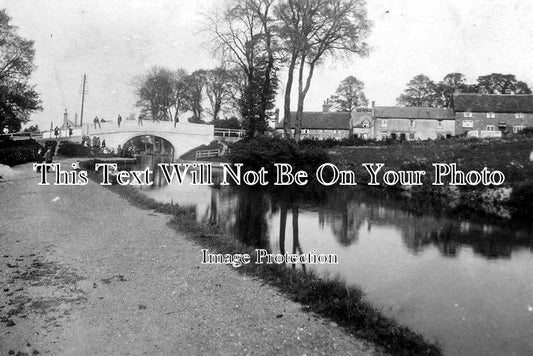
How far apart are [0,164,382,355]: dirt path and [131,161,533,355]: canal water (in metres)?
1.94

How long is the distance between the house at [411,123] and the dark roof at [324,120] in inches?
248

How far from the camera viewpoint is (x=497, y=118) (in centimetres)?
5338

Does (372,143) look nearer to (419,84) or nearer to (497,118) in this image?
(497,118)

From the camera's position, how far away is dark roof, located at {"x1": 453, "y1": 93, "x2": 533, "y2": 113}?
52.8m

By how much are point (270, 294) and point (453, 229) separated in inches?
339

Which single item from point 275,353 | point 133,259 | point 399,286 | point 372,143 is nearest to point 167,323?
point 275,353

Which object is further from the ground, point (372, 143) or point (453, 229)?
point (372, 143)

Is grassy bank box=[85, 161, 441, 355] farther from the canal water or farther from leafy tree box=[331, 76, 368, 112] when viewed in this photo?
leafy tree box=[331, 76, 368, 112]

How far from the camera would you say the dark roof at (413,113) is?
185 ft

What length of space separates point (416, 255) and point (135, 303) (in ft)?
22.1

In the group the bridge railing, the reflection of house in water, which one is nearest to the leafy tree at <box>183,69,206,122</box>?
the bridge railing

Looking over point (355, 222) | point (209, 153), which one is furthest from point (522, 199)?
point (209, 153)

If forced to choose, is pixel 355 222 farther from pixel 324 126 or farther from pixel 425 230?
pixel 324 126

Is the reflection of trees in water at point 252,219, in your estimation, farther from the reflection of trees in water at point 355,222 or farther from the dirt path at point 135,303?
the dirt path at point 135,303
